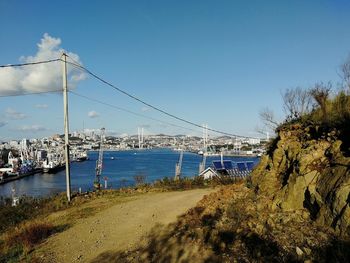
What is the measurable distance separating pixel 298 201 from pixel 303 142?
1993mm

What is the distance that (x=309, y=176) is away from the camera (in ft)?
28.3

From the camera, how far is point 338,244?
6.73 metres

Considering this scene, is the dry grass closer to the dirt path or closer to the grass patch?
the grass patch

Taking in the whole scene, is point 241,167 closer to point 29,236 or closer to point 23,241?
point 29,236

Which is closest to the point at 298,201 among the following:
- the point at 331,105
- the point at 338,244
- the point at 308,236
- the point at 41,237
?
the point at 308,236

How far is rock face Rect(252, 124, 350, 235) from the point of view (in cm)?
724

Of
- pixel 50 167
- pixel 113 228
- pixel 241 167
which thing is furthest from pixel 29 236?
pixel 50 167

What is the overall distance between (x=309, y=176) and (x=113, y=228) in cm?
620

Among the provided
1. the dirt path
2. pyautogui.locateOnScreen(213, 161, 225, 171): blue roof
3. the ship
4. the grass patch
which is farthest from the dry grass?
the ship

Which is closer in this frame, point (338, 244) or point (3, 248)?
point (338, 244)

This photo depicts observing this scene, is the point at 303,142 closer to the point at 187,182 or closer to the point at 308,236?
the point at 308,236

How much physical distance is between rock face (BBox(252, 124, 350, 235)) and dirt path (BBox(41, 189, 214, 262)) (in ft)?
11.6

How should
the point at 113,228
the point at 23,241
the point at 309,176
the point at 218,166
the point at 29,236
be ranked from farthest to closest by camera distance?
the point at 218,166 < the point at 113,228 < the point at 29,236 < the point at 23,241 < the point at 309,176

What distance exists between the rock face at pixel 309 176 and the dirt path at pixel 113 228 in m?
3.55
